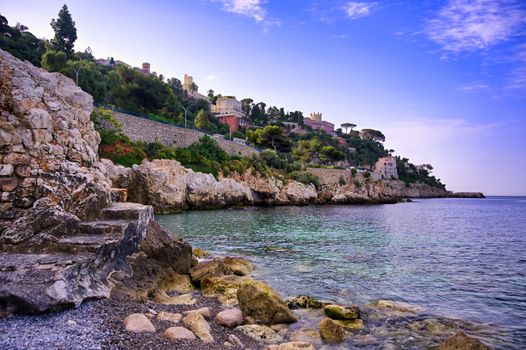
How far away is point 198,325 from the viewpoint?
263 inches

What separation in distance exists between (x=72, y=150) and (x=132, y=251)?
12.8 ft

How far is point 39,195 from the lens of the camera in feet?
28.8

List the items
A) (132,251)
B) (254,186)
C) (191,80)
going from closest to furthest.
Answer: (132,251)
(254,186)
(191,80)

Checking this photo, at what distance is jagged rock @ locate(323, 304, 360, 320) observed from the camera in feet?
26.8

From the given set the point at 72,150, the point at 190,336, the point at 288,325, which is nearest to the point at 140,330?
the point at 190,336

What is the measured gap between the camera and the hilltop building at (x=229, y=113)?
104000 mm

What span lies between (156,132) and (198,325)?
1746 inches

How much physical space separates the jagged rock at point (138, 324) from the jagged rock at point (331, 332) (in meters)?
3.57

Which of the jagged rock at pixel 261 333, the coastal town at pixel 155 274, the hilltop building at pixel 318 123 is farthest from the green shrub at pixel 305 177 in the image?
the hilltop building at pixel 318 123

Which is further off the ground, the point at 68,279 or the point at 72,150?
the point at 72,150

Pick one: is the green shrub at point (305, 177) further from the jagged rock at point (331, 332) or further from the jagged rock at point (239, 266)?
the jagged rock at point (331, 332)

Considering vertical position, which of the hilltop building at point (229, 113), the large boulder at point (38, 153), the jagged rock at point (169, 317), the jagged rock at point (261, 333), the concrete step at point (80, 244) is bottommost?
the jagged rock at point (261, 333)

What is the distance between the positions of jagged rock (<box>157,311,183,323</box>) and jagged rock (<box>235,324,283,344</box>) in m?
1.32

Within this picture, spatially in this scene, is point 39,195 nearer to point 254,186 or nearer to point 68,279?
point 68,279
